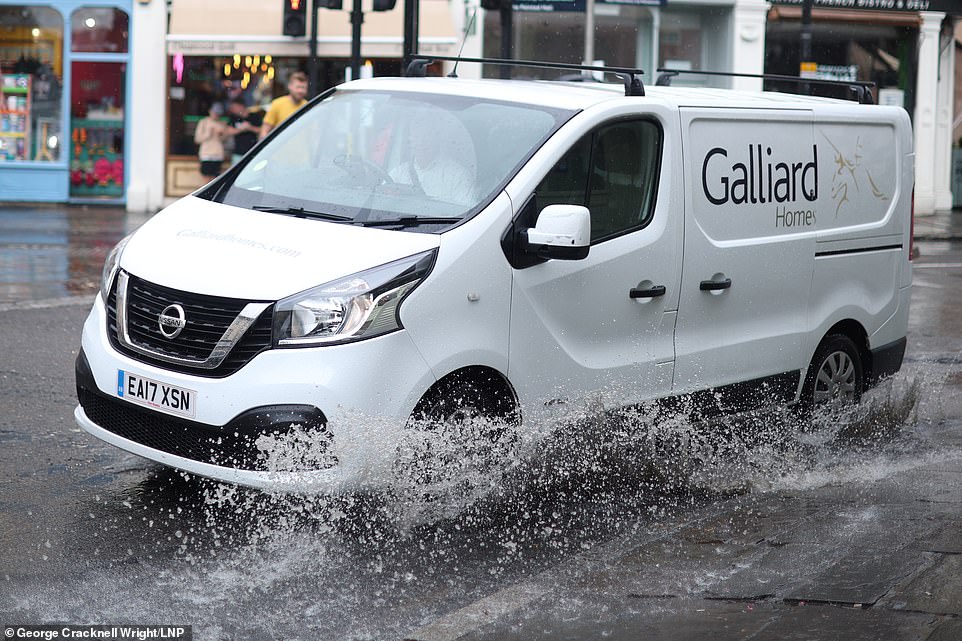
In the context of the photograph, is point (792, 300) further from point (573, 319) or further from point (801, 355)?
point (573, 319)

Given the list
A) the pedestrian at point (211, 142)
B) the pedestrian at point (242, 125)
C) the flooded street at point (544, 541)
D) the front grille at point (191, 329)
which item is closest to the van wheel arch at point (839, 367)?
the flooded street at point (544, 541)

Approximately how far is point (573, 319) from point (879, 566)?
162cm

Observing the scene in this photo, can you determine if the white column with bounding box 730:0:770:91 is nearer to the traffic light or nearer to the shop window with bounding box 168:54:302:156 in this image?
the shop window with bounding box 168:54:302:156

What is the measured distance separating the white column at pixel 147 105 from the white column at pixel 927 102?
→ 14028 millimetres

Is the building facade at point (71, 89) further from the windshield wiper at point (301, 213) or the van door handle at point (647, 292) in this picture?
the van door handle at point (647, 292)

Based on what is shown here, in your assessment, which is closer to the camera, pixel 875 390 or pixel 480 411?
pixel 480 411

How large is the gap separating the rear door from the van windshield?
0.94 meters

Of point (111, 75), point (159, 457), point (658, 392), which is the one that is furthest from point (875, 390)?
point (111, 75)

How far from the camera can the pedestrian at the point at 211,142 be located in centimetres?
2270

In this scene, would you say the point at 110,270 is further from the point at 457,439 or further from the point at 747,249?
the point at 747,249

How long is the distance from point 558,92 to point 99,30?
18614 mm

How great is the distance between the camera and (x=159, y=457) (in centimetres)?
539

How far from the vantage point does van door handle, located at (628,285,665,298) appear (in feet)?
20.2

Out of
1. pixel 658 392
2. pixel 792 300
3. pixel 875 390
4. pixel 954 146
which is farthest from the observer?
pixel 954 146
